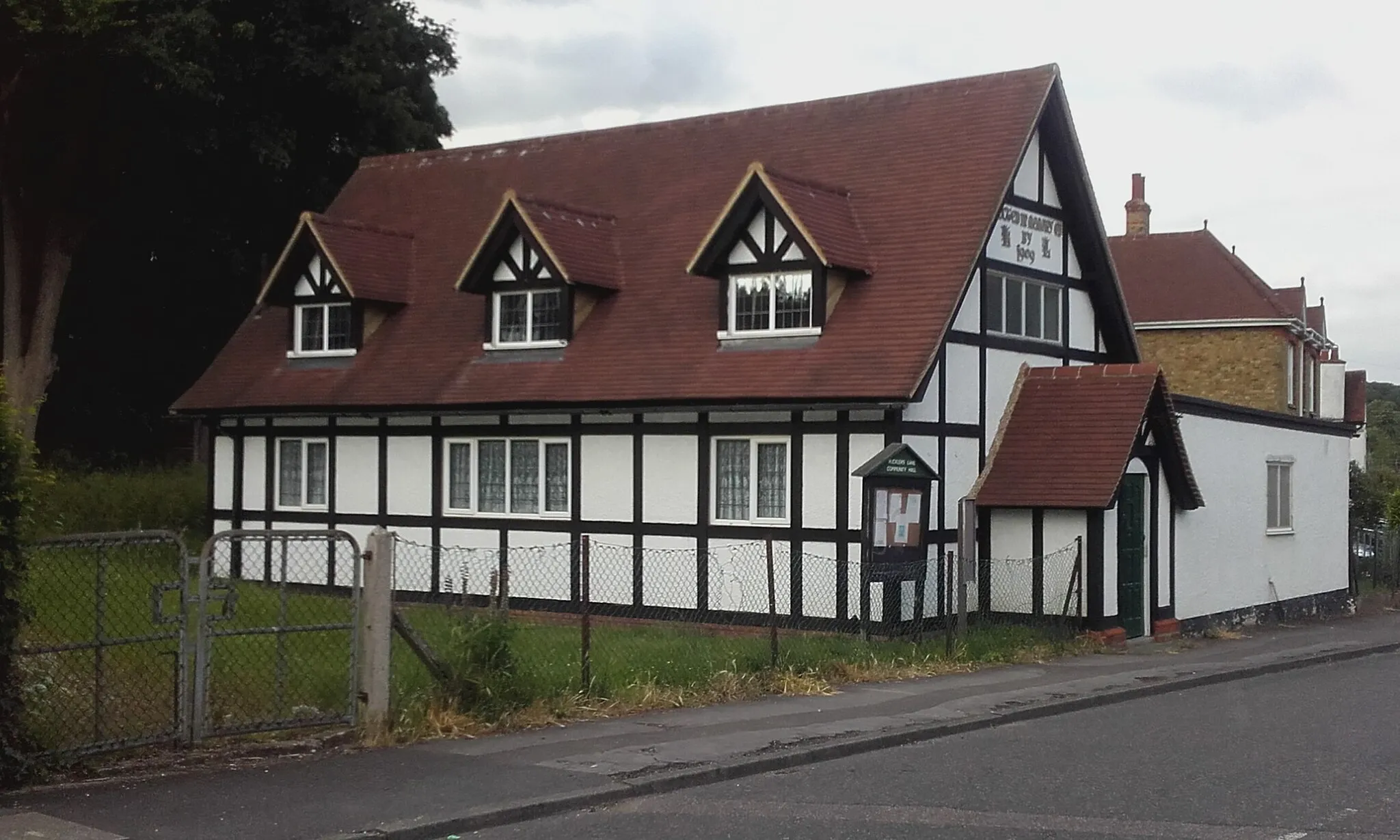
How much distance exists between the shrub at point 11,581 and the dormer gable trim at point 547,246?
44.5ft

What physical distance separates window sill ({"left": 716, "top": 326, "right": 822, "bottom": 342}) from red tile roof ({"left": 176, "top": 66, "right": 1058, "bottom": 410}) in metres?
0.24

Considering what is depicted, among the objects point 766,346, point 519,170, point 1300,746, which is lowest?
point 1300,746

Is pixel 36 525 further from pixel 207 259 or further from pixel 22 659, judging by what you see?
pixel 207 259

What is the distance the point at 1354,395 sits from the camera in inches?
1734

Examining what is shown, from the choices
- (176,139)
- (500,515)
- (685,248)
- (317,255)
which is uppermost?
(176,139)

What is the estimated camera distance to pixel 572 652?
54.1 feet

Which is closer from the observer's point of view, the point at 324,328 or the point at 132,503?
the point at 324,328

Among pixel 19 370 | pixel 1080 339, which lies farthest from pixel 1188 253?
pixel 19 370

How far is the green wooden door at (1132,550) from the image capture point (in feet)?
70.5

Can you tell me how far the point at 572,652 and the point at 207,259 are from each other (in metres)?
21.5

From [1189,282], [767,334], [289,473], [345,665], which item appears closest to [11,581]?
[345,665]

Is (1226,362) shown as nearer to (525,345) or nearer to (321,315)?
(525,345)

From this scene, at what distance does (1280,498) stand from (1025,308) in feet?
23.4

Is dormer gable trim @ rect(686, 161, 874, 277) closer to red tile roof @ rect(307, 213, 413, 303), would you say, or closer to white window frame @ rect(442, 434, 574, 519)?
white window frame @ rect(442, 434, 574, 519)
